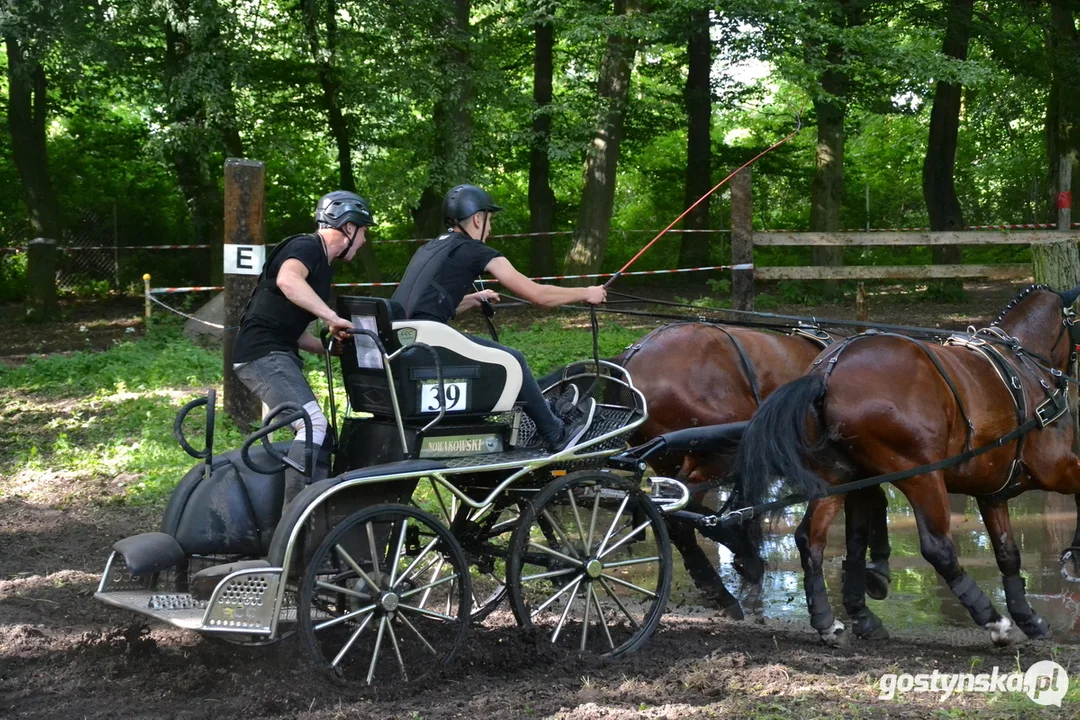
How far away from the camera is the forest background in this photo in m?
15.5

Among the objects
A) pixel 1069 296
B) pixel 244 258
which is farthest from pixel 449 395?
pixel 244 258

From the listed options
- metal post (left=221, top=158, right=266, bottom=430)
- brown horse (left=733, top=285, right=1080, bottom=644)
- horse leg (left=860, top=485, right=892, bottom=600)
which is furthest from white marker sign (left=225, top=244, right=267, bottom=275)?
horse leg (left=860, top=485, right=892, bottom=600)

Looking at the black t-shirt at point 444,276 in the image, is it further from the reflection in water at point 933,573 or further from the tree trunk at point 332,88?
the tree trunk at point 332,88

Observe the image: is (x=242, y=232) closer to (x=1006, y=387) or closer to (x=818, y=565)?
(x=818, y=565)

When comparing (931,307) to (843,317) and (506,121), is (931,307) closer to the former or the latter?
(843,317)

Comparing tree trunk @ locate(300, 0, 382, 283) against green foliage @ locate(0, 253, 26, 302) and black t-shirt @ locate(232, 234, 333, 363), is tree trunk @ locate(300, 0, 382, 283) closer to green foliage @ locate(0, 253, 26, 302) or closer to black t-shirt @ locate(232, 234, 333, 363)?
green foliage @ locate(0, 253, 26, 302)

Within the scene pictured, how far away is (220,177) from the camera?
21703 millimetres

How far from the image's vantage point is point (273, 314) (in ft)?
17.5

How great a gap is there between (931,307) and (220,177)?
13.0 meters

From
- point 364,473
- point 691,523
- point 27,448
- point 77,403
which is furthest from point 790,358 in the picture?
point 77,403

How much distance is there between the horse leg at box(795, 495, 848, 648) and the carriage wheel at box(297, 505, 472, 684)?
6.36 feet

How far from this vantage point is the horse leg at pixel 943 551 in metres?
5.80

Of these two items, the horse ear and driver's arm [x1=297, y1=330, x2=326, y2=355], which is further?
the horse ear

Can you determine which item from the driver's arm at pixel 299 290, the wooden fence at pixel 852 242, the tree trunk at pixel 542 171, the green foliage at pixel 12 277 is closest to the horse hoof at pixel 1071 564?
the wooden fence at pixel 852 242
